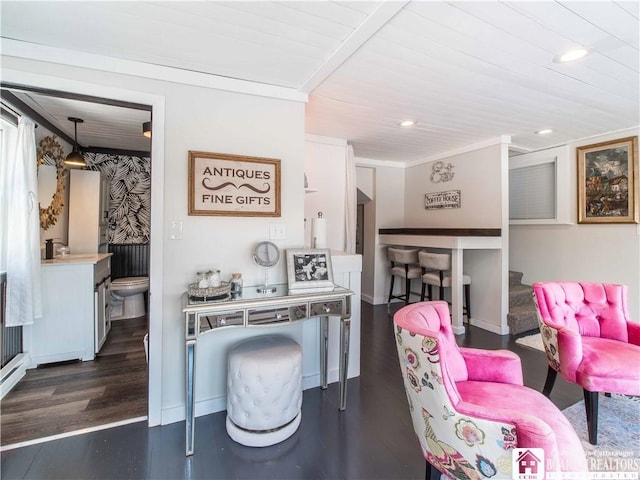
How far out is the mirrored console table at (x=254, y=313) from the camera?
1.71 metres

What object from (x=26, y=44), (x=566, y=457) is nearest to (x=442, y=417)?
(x=566, y=457)

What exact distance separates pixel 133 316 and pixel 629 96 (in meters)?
5.79

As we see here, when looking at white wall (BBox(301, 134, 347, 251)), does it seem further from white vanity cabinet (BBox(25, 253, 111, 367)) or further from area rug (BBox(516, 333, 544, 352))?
area rug (BBox(516, 333, 544, 352))

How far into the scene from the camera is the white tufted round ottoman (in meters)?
1.79

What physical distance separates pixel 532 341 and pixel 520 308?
60cm

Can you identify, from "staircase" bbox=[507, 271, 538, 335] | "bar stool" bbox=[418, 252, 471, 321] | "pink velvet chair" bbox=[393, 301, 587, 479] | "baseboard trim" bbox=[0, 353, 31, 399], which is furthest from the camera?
"bar stool" bbox=[418, 252, 471, 321]

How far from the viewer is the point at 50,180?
10.3ft

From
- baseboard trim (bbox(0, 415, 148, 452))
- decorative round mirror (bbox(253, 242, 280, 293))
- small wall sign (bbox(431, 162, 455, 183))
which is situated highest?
small wall sign (bbox(431, 162, 455, 183))

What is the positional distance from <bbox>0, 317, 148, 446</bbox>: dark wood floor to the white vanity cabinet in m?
0.14

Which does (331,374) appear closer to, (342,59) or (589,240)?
(342,59)

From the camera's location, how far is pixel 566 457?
113cm

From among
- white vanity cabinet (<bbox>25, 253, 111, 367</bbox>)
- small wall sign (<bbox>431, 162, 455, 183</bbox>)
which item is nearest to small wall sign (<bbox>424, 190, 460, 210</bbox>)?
small wall sign (<bbox>431, 162, 455, 183</bbox>)

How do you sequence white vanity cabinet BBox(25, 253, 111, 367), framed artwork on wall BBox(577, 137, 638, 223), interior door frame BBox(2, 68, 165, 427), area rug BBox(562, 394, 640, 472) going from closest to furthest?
area rug BBox(562, 394, 640, 472) → interior door frame BBox(2, 68, 165, 427) → white vanity cabinet BBox(25, 253, 111, 367) → framed artwork on wall BBox(577, 137, 638, 223)

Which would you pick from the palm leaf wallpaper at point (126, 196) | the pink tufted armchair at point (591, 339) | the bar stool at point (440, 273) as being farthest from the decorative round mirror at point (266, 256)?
the palm leaf wallpaper at point (126, 196)
